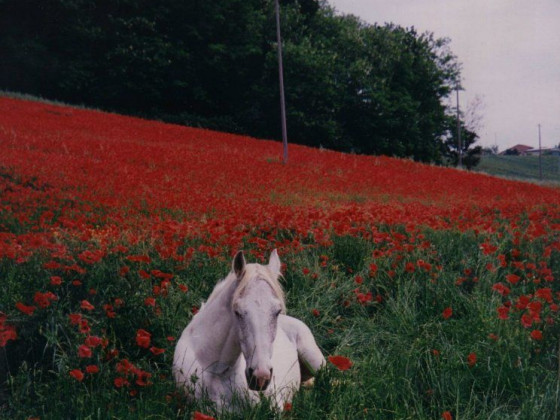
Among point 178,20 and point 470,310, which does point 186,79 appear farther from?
point 470,310

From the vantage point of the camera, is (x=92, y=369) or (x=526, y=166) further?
(x=526, y=166)

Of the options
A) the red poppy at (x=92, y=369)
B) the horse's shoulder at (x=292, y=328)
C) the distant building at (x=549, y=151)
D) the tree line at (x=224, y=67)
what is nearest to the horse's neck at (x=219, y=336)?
the red poppy at (x=92, y=369)

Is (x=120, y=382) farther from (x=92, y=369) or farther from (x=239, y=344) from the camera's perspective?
(x=239, y=344)

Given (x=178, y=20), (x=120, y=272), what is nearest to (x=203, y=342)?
(x=120, y=272)

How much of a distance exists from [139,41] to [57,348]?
33.5 metres

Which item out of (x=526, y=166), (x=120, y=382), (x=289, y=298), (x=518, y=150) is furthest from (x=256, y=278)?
(x=518, y=150)

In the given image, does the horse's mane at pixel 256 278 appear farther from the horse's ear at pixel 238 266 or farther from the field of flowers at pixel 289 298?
the field of flowers at pixel 289 298

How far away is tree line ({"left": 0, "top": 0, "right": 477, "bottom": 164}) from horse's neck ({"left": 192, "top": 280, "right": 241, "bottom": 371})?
1250 inches

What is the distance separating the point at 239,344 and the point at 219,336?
0.14m

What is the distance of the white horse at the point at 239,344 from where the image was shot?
2.75 meters

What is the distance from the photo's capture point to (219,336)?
315 cm

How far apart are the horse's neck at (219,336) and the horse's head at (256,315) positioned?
0.16 m

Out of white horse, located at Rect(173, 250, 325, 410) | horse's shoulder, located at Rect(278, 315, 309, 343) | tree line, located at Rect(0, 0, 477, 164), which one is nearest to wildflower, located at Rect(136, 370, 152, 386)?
white horse, located at Rect(173, 250, 325, 410)

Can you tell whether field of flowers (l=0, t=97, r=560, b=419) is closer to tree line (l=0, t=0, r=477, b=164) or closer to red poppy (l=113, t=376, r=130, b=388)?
red poppy (l=113, t=376, r=130, b=388)
